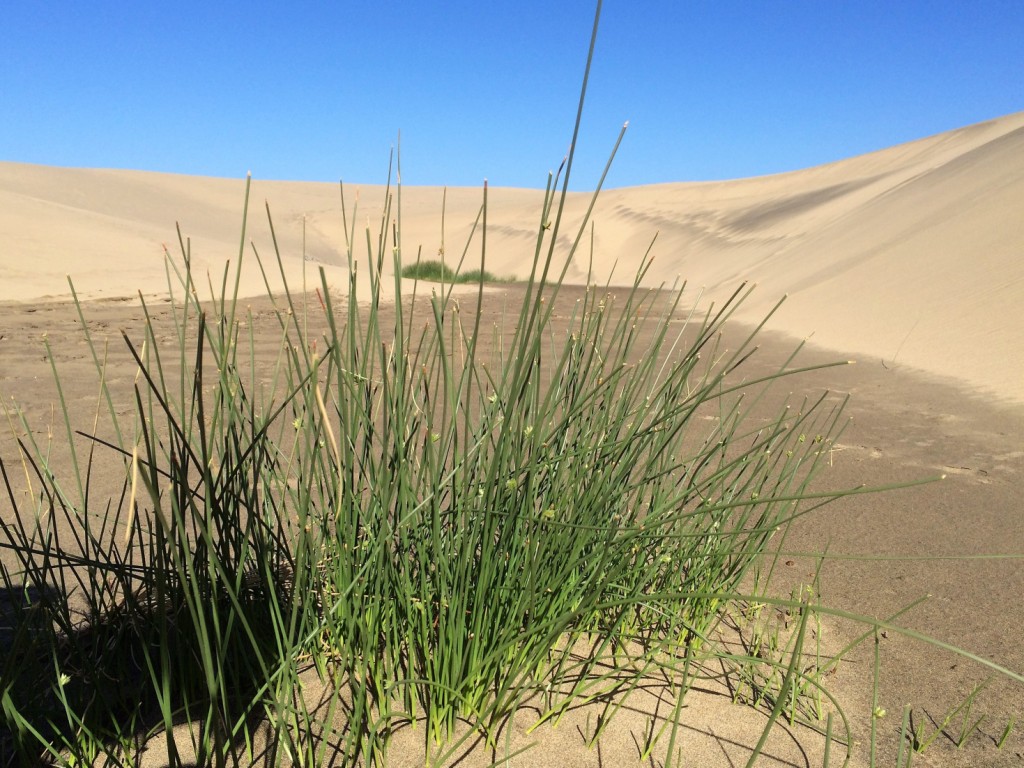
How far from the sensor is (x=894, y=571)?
1.89 meters

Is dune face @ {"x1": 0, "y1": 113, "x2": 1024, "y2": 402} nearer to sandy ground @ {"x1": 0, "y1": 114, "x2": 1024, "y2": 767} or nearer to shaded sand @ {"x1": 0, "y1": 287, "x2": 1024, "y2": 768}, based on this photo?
sandy ground @ {"x1": 0, "y1": 114, "x2": 1024, "y2": 767}

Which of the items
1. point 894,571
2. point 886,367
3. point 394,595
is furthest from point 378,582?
point 886,367

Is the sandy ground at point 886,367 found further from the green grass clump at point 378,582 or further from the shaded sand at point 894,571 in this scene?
the green grass clump at point 378,582

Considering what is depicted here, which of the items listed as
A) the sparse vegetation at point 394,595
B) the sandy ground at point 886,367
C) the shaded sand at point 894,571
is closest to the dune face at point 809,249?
the sandy ground at point 886,367

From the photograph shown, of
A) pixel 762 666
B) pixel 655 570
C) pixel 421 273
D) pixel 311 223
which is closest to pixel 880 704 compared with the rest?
pixel 762 666

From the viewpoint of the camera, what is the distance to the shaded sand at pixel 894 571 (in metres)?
1.24

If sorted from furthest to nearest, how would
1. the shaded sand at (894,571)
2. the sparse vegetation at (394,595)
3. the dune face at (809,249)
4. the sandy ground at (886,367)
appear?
1. the dune face at (809,249)
2. the sandy ground at (886,367)
3. the shaded sand at (894,571)
4. the sparse vegetation at (394,595)

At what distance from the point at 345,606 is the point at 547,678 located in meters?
0.39

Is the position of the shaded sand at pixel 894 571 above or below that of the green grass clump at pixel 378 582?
below

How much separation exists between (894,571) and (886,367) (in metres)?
3.01

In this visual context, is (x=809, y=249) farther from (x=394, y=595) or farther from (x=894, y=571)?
(x=394, y=595)

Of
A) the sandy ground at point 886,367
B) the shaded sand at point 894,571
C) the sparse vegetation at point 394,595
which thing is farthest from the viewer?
the sandy ground at point 886,367

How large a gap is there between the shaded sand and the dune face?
2.42 feet

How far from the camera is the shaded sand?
4.06 feet
